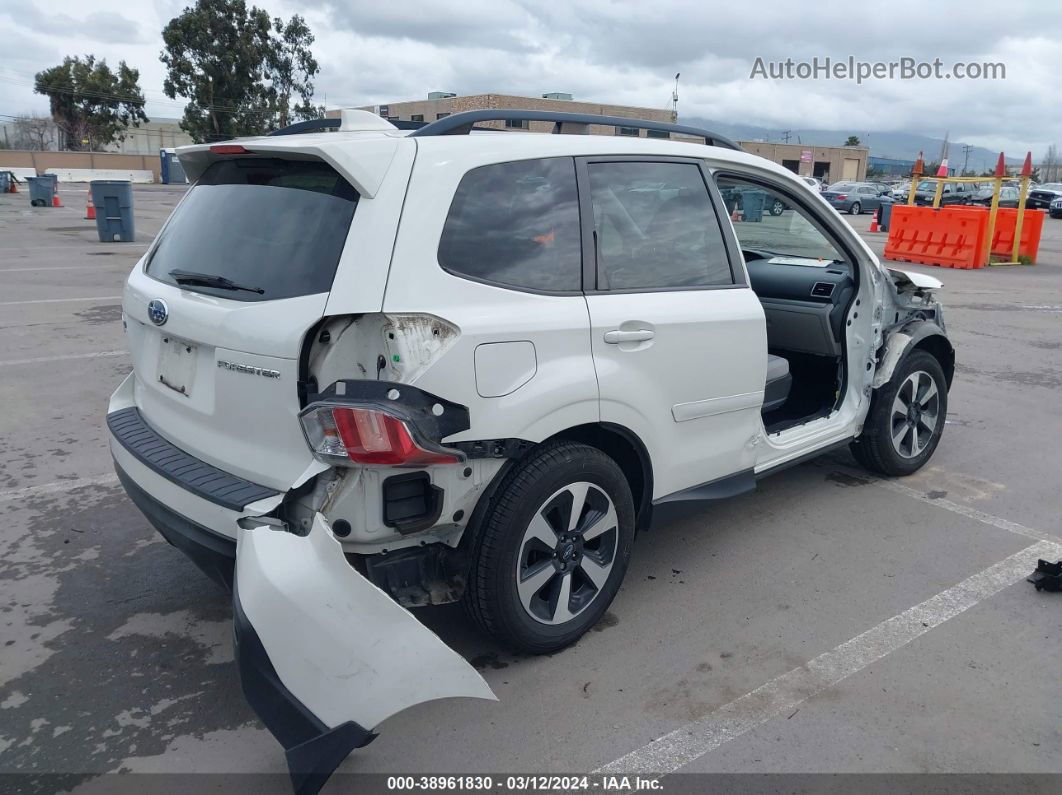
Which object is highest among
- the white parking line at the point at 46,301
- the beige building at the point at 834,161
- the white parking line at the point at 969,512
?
the beige building at the point at 834,161

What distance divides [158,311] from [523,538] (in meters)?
1.59

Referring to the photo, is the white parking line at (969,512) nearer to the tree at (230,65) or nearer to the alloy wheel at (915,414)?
the alloy wheel at (915,414)

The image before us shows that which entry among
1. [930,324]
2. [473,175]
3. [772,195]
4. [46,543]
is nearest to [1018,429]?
[930,324]

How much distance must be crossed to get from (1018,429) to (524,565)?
4691 millimetres

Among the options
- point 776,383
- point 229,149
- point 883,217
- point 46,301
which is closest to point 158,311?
point 229,149

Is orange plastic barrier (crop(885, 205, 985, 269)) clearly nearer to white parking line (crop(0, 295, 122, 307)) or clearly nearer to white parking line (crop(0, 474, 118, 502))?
white parking line (crop(0, 295, 122, 307))

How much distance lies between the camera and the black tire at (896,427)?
15.5 ft

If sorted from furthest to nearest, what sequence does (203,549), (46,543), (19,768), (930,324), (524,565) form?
(930,324) < (46,543) < (524,565) < (203,549) < (19,768)

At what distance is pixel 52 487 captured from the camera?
4.73 m

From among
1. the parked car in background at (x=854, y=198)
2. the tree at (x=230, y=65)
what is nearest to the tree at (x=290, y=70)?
the tree at (x=230, y=65)

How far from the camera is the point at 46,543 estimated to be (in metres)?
4.07

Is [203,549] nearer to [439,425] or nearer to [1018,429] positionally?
[439,425]

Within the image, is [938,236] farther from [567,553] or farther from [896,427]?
[567,553]

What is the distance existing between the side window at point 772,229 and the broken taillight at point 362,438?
6.74ft
